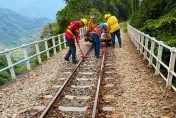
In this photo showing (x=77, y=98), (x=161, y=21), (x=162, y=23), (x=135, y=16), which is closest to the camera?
(x=77, y=98)

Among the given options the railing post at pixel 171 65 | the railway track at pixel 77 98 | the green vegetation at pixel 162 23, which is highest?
the green vegetation at pixel 162 23

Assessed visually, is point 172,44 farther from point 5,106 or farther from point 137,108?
point 5,106

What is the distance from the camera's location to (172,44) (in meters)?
7.84

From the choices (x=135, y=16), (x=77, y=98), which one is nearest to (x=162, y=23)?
(x=77, y=98)

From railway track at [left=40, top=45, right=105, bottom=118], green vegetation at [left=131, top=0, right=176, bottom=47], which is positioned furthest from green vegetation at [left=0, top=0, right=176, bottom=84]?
railway track at [left=40, top=45, right=105, bottom=118]

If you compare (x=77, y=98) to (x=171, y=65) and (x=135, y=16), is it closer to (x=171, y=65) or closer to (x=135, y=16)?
(x=171, y=65)

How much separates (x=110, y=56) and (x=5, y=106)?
6520 mm

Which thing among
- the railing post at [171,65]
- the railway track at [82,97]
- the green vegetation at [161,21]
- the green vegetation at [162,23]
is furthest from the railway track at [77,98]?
the green vegetation at [161,21]

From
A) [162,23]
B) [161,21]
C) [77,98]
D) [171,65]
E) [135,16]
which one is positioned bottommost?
[77,98]

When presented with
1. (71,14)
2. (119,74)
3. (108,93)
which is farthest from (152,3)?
(71,14)

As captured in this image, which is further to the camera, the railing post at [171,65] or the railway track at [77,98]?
the railing post at [171,65]

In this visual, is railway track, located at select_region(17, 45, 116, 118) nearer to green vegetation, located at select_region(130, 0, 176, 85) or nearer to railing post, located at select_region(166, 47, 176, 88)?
railing post, located at select_region(166, 47, 176, 88)

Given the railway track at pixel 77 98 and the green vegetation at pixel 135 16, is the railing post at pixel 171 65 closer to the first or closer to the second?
the railway track at pixel 77 98

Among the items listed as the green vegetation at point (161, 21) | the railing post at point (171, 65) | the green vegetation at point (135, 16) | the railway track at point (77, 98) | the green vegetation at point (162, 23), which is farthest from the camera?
the green vegetation at point (135, 16)
